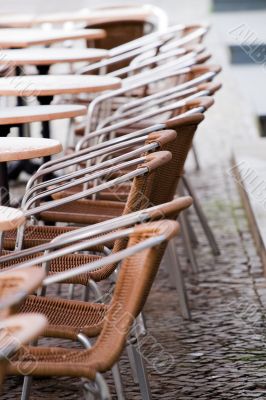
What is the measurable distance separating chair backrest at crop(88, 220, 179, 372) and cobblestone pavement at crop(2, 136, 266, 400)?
A: 4.17 feet

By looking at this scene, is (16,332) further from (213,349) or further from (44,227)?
(213,349)

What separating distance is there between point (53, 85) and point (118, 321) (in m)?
2.41

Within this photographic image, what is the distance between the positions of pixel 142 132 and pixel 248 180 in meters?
2.95

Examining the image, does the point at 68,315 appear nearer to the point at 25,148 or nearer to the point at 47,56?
the point at 25,148

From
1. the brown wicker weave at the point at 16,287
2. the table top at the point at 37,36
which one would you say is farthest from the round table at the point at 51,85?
the brown wicker weave at the point at 16,287

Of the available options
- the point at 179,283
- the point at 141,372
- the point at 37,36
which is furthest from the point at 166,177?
the point at 37,36

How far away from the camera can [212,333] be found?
5152mm

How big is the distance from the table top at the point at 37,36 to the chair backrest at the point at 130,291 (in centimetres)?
402

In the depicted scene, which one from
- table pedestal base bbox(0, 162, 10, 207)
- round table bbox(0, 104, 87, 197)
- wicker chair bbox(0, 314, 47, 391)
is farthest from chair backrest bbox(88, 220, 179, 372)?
table pedestal base bbox(0, 162, 10, 207)

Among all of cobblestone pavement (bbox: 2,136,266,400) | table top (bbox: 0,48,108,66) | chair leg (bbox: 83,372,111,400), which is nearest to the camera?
chair leg (bbox: 83,372,111,400)

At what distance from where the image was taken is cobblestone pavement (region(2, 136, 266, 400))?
4.43 meters

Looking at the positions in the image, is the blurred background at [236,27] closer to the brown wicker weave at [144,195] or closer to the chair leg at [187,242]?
the chair leg at [187,242]

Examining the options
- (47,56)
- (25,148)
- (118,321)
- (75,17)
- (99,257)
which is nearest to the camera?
(118,321)

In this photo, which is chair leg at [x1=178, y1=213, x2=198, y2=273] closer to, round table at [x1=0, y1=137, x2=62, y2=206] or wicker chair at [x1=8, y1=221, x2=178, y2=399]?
round table at [x1=0, y1=137, x2=62, y2=206]
